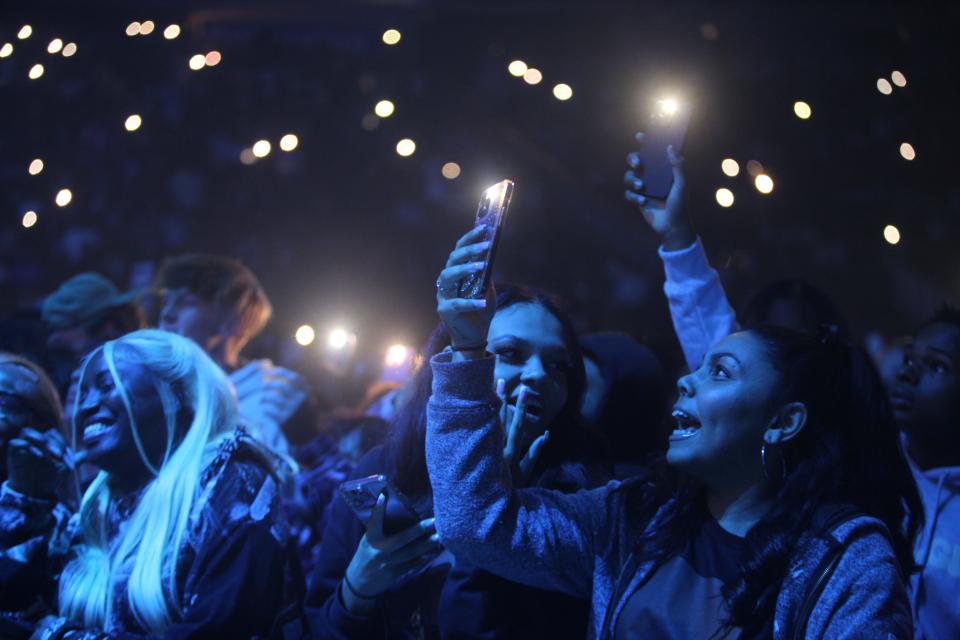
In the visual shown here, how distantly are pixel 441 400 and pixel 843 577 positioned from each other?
0.86 m

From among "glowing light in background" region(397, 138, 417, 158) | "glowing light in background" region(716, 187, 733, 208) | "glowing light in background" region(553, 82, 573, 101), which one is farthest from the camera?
"glowing light in background" region(397, 138, 417, 158)

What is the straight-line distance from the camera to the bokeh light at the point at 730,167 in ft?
16.7

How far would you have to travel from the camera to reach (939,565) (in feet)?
7.63

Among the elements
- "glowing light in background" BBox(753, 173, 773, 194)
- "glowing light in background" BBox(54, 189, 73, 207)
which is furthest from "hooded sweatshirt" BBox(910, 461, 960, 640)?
"glowing light in background" BBox(54, 189, 73, 207)

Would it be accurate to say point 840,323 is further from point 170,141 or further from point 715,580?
point 170,141

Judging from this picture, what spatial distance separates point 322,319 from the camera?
19.7ft

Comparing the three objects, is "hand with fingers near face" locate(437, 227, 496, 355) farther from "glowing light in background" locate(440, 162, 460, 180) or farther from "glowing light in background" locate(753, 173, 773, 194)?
"glowing light in background" locate(440, 162, 460, 180)

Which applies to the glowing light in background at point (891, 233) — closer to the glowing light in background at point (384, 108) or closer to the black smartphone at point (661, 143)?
the black smartphone at point (661, 143)

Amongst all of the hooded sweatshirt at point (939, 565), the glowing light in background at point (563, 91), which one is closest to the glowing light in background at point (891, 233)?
the glowing light in background at point (563, 91)

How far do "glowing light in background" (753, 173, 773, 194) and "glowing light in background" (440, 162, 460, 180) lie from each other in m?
2.20

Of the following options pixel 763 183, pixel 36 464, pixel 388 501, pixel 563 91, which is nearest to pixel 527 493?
pixel 388 501

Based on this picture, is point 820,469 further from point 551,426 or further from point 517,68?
point 517,68

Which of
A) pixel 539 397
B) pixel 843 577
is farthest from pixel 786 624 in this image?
pixel 539 397

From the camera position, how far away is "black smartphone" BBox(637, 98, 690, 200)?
102 inches
